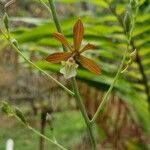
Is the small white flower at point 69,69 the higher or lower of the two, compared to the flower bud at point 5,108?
higher

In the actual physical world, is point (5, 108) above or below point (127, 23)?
below

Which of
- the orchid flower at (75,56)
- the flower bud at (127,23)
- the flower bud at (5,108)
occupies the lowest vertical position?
the flower bud at (5,108)

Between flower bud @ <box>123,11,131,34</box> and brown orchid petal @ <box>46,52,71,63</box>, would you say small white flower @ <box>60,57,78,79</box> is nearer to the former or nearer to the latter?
brown orchid petal @ <box>46,52,71,63</box>

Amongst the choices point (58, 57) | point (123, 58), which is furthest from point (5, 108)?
point (123, 58)

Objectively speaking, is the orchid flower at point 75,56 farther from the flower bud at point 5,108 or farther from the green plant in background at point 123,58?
the flower bud at point 5,108

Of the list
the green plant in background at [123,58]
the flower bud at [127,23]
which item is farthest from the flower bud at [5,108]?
the flower bud at [127,23]

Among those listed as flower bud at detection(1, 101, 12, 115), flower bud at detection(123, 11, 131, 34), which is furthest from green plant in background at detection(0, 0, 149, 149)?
flower bud at detection(1, 101, 12, 115)

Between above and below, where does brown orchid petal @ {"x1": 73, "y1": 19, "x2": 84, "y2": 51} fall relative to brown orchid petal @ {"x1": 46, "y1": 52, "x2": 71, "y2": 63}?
above

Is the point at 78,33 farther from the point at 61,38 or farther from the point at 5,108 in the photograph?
the point at 5,108
